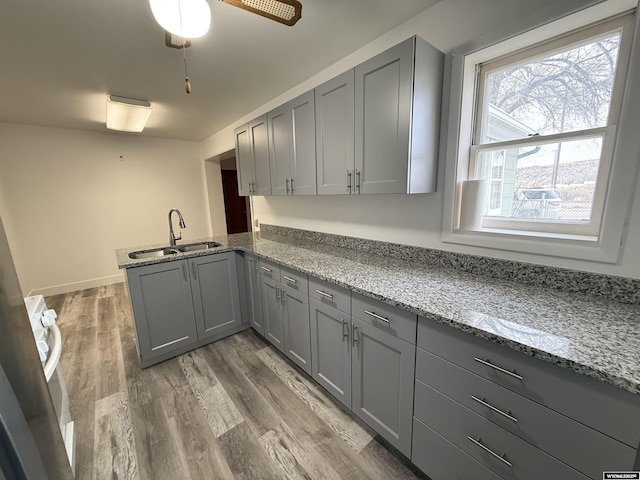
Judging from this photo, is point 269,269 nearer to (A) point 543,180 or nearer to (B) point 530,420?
(B) point 530,420

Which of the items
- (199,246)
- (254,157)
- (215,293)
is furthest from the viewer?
(199,246)

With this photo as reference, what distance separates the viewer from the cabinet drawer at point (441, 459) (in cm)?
101

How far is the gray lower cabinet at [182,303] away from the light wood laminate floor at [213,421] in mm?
160

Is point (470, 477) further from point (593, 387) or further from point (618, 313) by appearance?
point (618, 313)

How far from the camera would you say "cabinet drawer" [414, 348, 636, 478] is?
2.37 ft

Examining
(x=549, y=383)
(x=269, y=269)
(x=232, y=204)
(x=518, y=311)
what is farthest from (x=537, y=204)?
(x=232, y=204)

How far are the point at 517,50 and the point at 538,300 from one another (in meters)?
1.27

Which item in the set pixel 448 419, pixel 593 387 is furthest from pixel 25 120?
pixel 593 387

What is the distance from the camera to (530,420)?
33.2 inches

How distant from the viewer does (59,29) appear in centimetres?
157

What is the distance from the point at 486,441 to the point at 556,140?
1.38 meters

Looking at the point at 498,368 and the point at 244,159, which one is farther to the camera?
the point at 244,159

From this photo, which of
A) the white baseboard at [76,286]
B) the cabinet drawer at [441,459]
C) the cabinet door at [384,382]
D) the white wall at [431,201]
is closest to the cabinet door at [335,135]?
the white wall at [431,201]

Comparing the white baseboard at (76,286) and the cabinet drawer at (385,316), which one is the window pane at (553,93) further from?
the white baseboard at (76,286)
